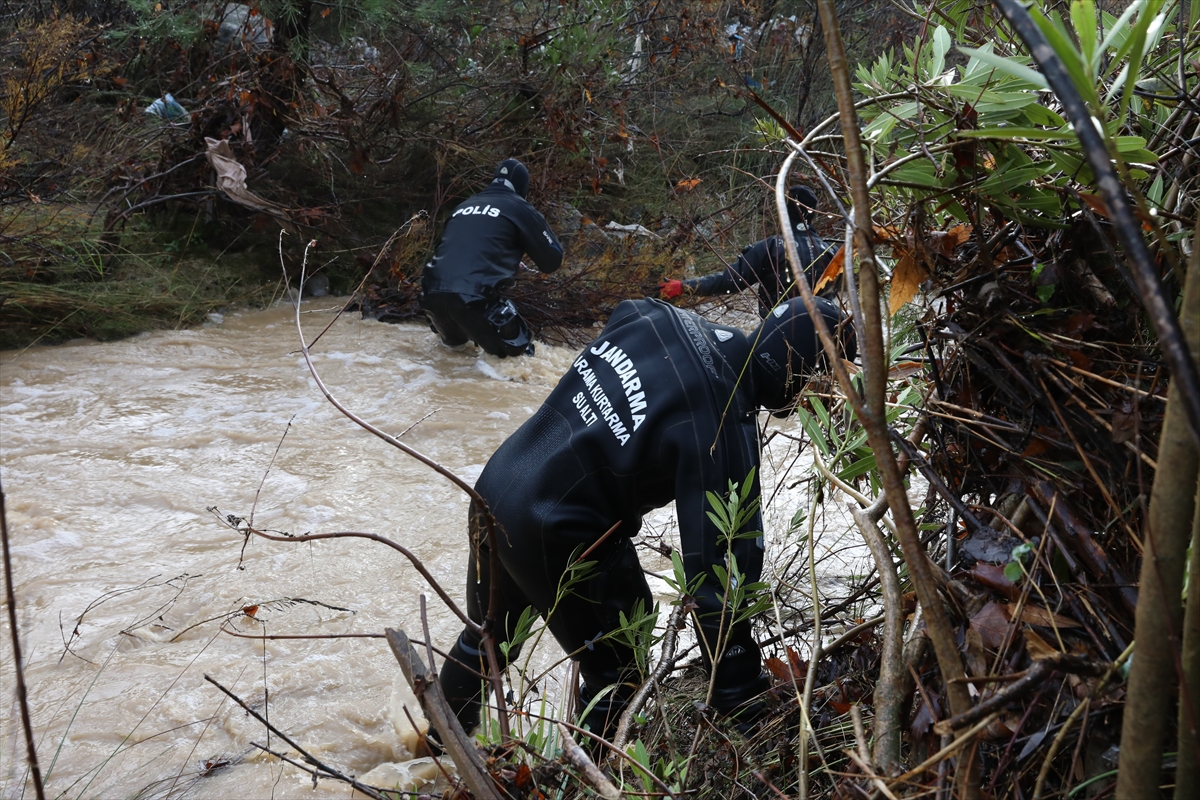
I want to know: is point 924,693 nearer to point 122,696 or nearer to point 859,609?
point 859,609

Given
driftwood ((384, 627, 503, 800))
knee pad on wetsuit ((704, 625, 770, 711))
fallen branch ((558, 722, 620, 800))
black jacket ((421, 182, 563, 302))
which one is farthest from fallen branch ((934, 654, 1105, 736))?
black jacket ((421, 182, 563, 302))

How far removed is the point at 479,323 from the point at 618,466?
168 inches

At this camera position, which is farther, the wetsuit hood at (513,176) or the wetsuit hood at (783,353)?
the wetsuit hood at (513,176)

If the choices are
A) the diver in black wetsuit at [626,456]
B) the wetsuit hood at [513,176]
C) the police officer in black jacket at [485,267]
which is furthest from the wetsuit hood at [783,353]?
the wetsuit hood at [513,176]

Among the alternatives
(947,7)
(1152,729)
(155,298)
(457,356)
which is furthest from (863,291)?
(155,298)

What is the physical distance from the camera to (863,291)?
2.23 feet

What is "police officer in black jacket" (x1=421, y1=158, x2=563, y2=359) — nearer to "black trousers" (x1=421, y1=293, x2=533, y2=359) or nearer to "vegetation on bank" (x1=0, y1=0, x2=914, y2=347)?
"black trousers" (x1=421, y1=293, x2=533, y2=359)

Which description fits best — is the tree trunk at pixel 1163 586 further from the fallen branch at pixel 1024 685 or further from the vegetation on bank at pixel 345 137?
the vegetation on bank at pixel 345 137

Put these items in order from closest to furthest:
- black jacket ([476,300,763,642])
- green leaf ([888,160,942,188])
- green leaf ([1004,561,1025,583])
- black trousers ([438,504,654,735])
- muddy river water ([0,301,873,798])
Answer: green leaf ([1004,561,1025,583])
green leaf ([888,160,942,188])
black jacket ([476,300,763,642])
black trousers ([438,504,654,735])
muddy river water ([0,301,873,798])

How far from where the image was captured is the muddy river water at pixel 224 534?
2473 millimetres

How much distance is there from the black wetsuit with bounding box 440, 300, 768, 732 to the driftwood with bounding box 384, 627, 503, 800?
1.10 metres

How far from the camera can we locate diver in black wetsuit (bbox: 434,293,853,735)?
2057 mm

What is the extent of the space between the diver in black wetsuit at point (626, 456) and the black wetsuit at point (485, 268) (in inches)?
154

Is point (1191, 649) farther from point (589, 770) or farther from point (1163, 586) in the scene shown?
point (589, 770)
